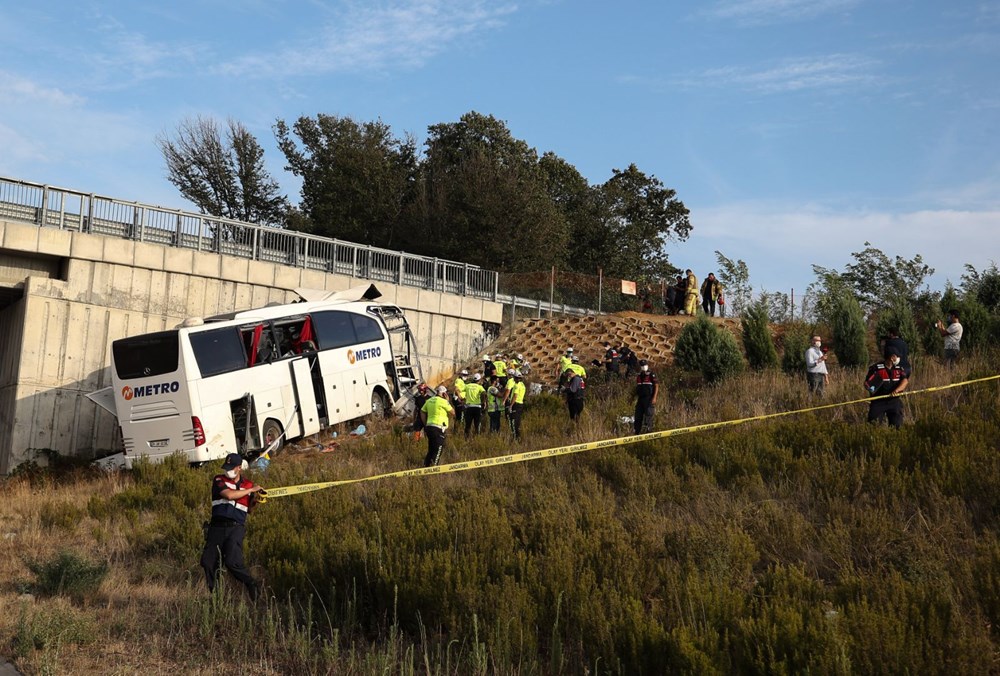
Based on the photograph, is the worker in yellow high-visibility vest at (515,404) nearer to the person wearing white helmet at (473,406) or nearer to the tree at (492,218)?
the person wearing white helmet at (473,406)

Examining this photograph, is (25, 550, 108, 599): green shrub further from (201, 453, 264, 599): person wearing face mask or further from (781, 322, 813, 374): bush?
(781, 322, 813, 374): bush

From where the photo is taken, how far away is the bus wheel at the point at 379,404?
23562 mm

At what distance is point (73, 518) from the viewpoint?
49.7 feet

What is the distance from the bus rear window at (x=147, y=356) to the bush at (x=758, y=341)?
13.8 metres

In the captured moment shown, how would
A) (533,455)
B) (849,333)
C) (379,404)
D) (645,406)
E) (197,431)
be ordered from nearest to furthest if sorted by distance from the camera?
(533,455)
(645,406)
(197,431)
(379,404)
(849,333)

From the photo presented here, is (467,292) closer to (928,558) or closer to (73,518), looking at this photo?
(73,518)

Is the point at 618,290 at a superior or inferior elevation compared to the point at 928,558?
superior

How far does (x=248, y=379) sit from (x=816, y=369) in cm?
1091

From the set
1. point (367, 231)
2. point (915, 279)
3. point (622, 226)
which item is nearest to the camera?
point (915, 279)

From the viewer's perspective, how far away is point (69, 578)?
10.7 m

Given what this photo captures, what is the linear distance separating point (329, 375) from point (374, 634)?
518 inches

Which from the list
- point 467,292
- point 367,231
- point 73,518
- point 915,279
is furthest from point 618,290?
point 73,518

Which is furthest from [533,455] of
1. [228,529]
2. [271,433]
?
[271,433]

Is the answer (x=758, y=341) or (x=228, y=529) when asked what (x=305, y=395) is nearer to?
(x=758, y=341)
